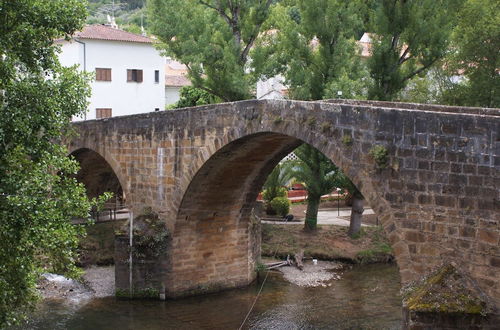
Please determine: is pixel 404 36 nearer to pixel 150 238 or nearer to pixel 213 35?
pixel 213 35

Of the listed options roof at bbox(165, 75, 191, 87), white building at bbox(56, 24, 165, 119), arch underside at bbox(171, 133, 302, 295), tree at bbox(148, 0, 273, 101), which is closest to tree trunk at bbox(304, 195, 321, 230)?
arch underside at bbox(171, 133, 302, 295)

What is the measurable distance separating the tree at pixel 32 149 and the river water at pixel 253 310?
5713 millimetres

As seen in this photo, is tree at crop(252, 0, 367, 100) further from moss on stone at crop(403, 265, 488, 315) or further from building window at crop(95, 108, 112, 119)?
building window at crop(95, 108, 112, 119)

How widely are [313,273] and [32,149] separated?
39.2 ft

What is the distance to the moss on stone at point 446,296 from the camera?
9328 mm

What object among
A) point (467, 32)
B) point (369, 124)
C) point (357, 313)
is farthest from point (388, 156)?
point (467, 32)

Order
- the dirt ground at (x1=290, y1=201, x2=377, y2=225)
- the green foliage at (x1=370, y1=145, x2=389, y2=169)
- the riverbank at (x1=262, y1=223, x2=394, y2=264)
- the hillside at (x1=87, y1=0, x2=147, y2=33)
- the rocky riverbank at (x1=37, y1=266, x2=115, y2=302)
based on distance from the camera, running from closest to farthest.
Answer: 1. the green foliage at (x1=370, y1=145, x2=389, y2=169)
2. the rocky riverbank at (x1=37, y1=266, x2=115, y2=302)
3. the riverbank at (x1=262, y1=223, x2=394, y2=264)
4. the dirt ground at (x1=290, y1=201, x2=377, y2=225)
5. the hillside at (x1=87, y1=0, x2=147, y2=33)

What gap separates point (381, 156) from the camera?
429 inches

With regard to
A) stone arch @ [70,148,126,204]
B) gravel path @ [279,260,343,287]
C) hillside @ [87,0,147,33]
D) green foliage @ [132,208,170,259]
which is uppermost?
hillside @ [87,0,147,33]

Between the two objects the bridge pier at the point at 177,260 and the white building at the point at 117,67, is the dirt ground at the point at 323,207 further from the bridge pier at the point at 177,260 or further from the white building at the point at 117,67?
the white building at the point at 117,67

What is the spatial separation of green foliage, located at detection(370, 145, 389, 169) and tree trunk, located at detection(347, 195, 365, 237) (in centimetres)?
1262

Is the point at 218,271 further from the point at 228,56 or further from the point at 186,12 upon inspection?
the point at 186,12

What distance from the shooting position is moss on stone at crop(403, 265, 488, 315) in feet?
30.6

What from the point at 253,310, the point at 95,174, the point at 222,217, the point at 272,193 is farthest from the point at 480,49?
the point at 95,174
